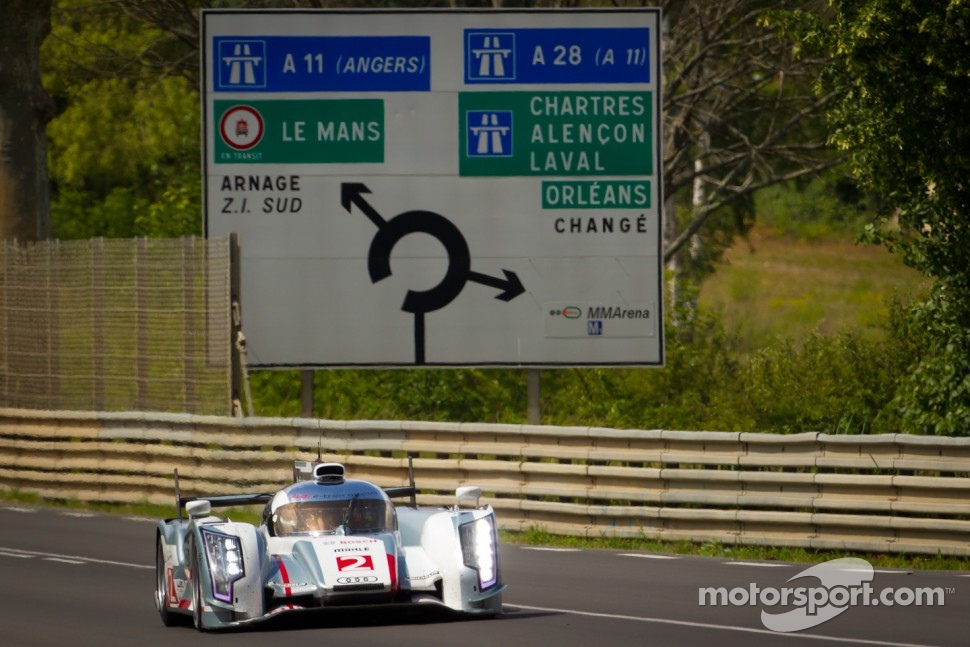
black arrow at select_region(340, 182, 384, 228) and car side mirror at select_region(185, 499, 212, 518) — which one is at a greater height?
black arrow at select_region(340, 182, 384, 228)

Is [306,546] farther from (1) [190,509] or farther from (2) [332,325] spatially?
(2) [332,325]

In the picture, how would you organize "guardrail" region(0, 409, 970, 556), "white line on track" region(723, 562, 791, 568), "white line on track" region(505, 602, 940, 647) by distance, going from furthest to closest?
"guardrail" region(0, 409, 970, 556), "white line on track" region(723, 562, 791, 568), "white line on track" region(505, 602, 940, 647)

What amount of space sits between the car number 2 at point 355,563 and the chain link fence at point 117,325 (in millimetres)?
10695

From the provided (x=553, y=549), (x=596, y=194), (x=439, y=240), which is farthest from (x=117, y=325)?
(x=553, y=549)

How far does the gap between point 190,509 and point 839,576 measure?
5653mm

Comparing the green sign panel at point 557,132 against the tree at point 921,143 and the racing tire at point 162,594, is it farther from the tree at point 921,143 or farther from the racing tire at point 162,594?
the racing tire at point 162,594

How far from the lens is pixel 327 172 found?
2178 cm

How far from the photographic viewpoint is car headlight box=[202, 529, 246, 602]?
36.9ft

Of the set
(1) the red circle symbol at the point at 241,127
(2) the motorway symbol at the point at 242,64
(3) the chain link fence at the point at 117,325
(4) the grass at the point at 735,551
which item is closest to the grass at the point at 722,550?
(4) the grass at the point at 735,551

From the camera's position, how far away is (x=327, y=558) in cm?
1126

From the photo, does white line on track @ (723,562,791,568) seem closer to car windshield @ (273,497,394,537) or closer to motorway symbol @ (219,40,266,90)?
car windshield @ (273,497,394,537)

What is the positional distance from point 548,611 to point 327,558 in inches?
76.9

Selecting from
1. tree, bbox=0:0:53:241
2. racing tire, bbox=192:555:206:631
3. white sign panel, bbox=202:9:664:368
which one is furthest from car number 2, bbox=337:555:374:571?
tree, bbox=0:0:53:241

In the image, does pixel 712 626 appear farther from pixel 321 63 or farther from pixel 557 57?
pixel 321 63
